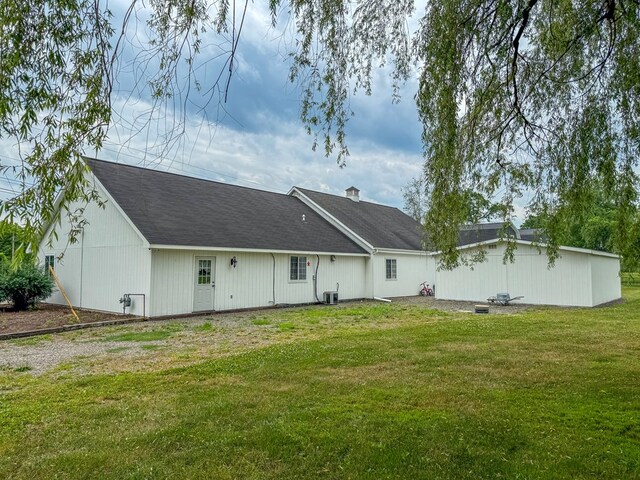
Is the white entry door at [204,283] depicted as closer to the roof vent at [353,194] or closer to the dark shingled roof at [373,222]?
the dark shingled roof at [373,222]

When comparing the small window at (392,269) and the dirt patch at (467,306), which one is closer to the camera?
the dirt patch at (467,306)

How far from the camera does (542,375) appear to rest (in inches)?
232

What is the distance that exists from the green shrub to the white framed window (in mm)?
13560

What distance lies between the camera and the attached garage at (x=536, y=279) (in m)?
15.7

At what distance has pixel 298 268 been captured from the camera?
54.7ft

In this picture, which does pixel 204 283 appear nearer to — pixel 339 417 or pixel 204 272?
pixel 204 272

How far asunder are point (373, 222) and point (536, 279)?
890cm

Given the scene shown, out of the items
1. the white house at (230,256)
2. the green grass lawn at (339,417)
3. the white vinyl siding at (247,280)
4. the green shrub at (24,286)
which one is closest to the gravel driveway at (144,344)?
the green grass lawn at (339,417)

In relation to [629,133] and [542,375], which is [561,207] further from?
[542,375]

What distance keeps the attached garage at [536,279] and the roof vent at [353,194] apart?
336 inches

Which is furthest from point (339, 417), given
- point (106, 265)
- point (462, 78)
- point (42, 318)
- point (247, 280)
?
point (106, 265)

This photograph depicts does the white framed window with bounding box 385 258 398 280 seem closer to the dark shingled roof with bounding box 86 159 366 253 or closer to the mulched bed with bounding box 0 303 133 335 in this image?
the dark shingled roof with bounding box 86 159 366 253

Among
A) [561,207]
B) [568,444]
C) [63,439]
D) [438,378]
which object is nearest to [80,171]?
[63,439]

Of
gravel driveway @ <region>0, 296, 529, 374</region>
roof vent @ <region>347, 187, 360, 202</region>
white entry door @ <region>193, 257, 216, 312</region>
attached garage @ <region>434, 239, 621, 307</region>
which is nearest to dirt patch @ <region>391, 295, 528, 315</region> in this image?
attached garage @ <region>434, 239, 621, 307</region>
